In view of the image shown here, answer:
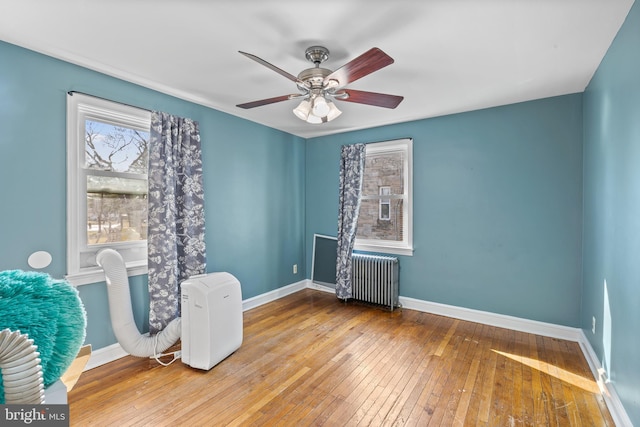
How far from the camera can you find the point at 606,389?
2066 mm

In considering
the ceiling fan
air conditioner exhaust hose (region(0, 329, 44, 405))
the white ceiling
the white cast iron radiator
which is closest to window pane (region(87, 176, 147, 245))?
the white ceiling

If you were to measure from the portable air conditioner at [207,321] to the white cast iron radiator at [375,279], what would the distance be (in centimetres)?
190

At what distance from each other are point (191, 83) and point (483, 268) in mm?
3593

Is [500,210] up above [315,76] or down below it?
below

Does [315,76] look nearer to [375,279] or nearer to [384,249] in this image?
[384,249]

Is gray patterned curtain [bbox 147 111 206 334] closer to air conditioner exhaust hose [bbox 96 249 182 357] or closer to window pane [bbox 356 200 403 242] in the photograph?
air conditioner exhaust hose [bbox 96 249 182 357]

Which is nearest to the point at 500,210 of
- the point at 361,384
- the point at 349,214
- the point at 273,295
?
the point at 349,214

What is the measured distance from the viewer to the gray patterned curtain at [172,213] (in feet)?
8.95

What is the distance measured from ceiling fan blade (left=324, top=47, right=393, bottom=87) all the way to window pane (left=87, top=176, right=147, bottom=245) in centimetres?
206

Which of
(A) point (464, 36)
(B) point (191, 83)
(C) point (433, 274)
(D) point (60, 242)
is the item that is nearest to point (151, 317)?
(D) point (60, 242)

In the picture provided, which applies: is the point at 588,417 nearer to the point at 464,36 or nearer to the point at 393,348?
the point at 393,348

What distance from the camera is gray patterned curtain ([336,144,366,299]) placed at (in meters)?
4.07

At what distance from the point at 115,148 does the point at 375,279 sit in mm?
3181

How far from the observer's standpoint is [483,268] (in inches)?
133
